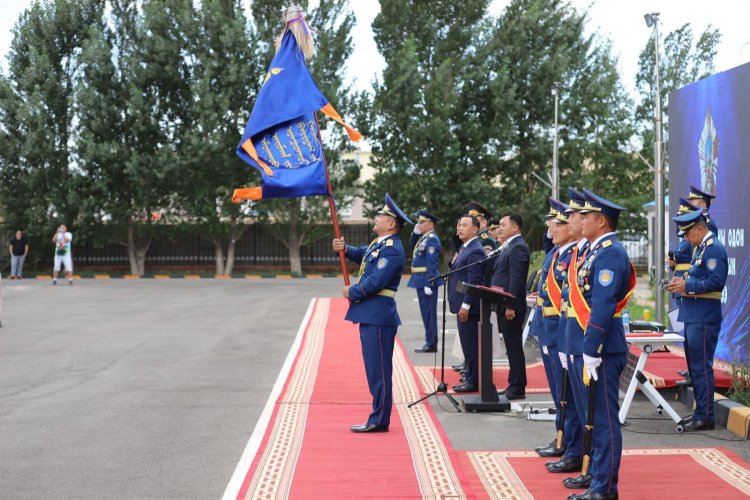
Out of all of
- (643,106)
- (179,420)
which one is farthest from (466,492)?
(643,106)

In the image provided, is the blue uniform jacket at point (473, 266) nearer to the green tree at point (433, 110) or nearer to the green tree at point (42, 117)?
the green tree at point (433, 110)

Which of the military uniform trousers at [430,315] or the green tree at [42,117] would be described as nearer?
the military uniform trousers at [430,315]

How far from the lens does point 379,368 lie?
790 centimetres

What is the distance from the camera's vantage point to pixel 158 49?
106 ft

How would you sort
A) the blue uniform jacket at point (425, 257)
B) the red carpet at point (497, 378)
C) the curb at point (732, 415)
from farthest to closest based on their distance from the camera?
the blue uniform jacket at point (425, 257), the red carpet at point (497, 378), the curb at point (732, 415)

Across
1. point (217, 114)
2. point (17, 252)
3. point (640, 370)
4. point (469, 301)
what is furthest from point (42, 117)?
point (640, 370)

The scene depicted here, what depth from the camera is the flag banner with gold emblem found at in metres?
8.47

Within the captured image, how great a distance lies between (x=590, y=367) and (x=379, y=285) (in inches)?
103

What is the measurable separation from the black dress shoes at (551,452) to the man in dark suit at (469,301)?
2.53 meters

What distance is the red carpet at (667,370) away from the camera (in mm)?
9227

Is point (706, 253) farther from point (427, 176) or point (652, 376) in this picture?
point (427, 176)

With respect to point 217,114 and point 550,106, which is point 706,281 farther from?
point 550,106

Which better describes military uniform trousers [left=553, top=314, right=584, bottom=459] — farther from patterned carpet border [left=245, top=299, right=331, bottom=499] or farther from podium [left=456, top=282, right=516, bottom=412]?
patterned carpet border [left=245, top=299, right=331, bottom=499]

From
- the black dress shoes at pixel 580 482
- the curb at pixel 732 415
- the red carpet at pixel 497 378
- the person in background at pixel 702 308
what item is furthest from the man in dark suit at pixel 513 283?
the black dress shoes at pixel 580 482
